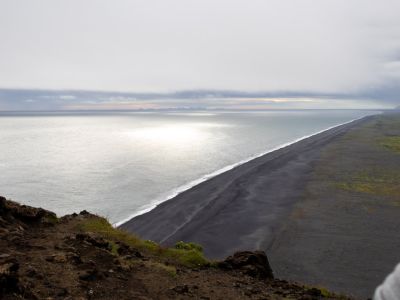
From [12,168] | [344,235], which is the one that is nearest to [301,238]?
[344,235]

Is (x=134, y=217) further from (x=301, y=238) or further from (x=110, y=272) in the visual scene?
(x=110, y=272)

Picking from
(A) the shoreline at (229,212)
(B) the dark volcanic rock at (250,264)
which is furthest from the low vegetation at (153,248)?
(A) the shoreline at (229,212)

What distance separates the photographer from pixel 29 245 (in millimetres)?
16547

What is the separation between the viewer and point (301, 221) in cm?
4169

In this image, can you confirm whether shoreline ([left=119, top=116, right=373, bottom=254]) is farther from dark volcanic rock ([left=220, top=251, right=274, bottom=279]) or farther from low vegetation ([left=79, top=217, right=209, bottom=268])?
dark volcanic rock ([left=220, top=251, right=274, bottom=279])

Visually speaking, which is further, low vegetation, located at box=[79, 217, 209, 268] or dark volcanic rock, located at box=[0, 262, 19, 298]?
low vegetation, located at box=[79, 217, 209, 268]

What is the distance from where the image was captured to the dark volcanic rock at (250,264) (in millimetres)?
18703

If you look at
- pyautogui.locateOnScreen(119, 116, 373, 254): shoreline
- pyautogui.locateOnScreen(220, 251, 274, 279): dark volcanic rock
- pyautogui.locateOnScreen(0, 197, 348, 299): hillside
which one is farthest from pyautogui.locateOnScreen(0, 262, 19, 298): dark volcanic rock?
pyautogui.locateOnScreen(119, 116, 373, 254): shoreline

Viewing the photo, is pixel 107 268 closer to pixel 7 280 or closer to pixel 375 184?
pixel 7 280

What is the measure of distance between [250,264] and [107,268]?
7.20 metres

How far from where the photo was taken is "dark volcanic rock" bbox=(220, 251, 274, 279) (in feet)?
61.4

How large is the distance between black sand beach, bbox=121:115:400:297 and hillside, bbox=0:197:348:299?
424 inches

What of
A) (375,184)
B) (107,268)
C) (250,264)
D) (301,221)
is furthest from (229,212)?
(107,268)

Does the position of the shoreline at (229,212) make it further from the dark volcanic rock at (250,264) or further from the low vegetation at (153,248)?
the dark volcanic rock at (250,264)
